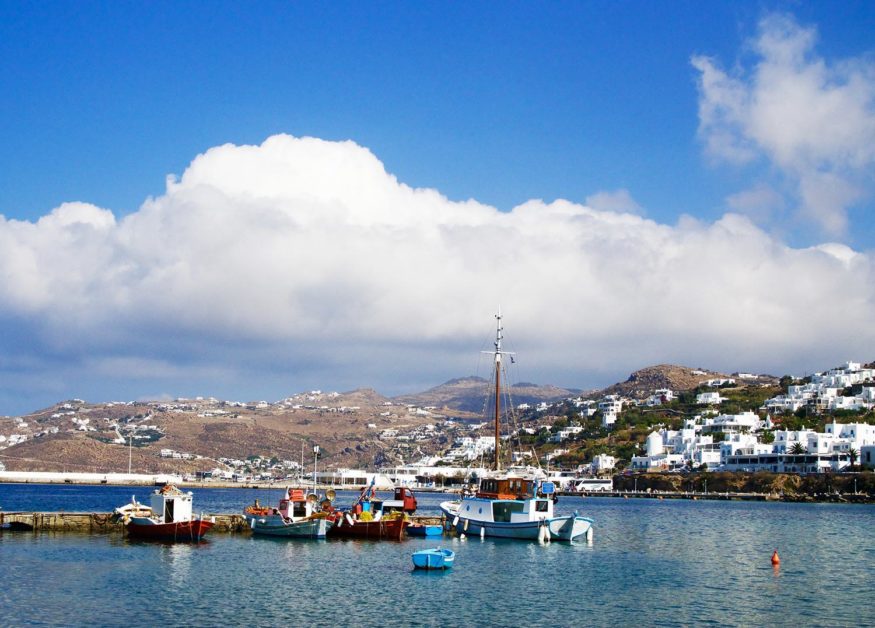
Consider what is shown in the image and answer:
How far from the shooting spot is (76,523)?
60.2 m

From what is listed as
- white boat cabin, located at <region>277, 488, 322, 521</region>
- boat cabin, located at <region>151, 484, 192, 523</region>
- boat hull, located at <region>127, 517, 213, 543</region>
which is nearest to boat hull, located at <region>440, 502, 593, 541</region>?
white boat cabin, located at <region>277, 488, 322, 521</region>

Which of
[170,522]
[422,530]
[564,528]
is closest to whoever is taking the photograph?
[170,522]

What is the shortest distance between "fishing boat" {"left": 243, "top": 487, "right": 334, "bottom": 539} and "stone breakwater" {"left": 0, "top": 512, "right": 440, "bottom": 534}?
1.25 meters

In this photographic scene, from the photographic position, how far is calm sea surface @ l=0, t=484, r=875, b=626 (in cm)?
3219

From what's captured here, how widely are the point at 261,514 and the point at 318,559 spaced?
1424cm

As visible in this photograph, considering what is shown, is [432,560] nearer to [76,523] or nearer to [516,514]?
[516,514]

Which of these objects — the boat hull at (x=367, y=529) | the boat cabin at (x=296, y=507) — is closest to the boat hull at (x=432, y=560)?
the boat hull at (x=367, y=529)

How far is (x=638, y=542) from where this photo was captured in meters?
62.2

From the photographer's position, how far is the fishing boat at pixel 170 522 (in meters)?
53.1

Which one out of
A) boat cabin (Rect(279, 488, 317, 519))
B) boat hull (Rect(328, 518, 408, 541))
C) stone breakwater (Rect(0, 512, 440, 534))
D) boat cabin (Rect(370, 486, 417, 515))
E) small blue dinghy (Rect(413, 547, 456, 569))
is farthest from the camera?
boat cabin (Rect(370, 486, 417, 515))

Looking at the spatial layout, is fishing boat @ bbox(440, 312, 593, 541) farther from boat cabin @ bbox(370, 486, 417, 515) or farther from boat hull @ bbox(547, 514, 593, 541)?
boat cabin @ bbox(370, 486, 417, 515)

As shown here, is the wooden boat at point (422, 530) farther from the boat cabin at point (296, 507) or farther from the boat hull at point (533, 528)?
the boat cabin at point (296, 507)

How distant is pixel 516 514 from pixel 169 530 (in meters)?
21.6

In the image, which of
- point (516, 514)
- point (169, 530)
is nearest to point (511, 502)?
point (516, 514)
